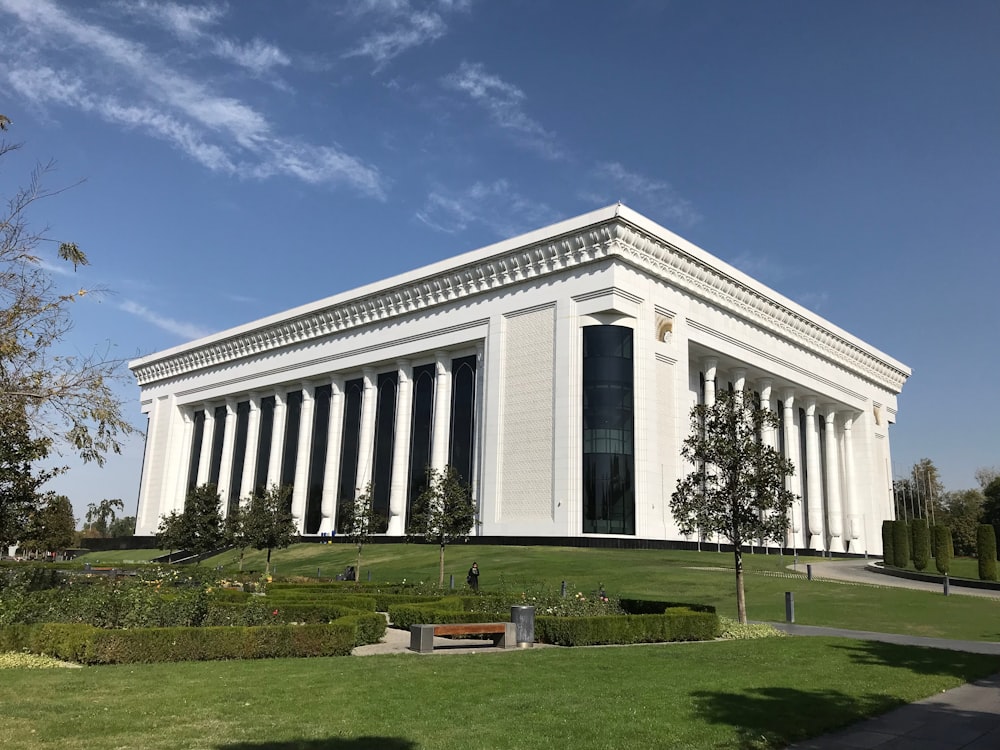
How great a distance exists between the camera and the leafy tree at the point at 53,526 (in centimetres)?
2670

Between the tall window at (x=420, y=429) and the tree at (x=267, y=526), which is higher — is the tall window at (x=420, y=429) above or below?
above

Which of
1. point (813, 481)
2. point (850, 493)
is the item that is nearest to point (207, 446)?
point (813, 481)

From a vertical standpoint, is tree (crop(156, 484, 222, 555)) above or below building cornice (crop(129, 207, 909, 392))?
below

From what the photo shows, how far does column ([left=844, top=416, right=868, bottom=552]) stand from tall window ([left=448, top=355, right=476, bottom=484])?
44.9 metres

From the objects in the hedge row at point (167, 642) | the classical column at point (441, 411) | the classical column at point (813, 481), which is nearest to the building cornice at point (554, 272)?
the classical column at point (441, 411)

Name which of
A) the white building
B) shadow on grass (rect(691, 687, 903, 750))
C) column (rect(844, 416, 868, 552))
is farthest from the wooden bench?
column (rect(844, 416, 868, 552))

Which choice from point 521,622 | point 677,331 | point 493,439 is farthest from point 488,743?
point 677,331

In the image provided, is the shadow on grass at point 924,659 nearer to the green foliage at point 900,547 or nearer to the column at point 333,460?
the green foliage at point 900,547

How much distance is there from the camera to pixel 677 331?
59.8 m

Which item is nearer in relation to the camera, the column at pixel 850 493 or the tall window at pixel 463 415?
the tall window at pixel 463 415

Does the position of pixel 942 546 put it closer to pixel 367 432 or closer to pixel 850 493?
pixel 850 493

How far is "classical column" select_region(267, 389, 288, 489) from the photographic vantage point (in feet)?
261

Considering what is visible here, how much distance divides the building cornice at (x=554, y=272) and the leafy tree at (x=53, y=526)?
79.7ft

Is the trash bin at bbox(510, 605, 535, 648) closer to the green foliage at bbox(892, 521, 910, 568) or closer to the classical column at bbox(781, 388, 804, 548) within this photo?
the green foliage at bbox(892, 521, 910, 568)
